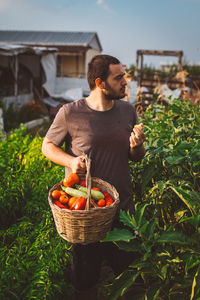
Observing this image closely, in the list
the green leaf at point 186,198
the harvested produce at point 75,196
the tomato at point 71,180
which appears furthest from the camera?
the tomato at point 71,180

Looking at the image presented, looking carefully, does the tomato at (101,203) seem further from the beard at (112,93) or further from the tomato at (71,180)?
the beard at (112,93)

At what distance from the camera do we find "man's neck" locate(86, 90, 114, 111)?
7.16ft

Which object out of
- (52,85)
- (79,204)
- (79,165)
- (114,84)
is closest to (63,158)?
(79,165)

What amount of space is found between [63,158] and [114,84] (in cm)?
64

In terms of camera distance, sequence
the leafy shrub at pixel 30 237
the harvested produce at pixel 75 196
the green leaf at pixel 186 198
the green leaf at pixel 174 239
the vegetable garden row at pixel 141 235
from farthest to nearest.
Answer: the leafy shrub at pixel 30 237 < the harvested produce at pixel 75 196 < the green leaf at pixel 186 198 < the vegetable garden row at pixel 141 235 < the green leaf at pixel 174 239

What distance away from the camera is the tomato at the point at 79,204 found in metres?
1.81

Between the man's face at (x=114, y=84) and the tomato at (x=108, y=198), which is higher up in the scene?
the man's face at (x=114, y=84)

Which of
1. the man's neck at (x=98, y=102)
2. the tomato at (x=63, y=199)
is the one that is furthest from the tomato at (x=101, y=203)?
the man's neck at (x=98, y=102)

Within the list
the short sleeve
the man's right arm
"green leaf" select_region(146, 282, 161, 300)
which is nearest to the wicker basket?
the man's right arm

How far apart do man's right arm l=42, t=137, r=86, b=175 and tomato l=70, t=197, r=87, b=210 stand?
22cm

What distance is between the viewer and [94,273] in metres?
2.15

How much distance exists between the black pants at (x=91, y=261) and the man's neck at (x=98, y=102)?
3.22 ft

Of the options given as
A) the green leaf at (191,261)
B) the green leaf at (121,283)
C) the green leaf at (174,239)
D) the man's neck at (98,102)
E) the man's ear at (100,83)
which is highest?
the man's ear at (100,83)

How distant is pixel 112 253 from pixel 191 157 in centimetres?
93
